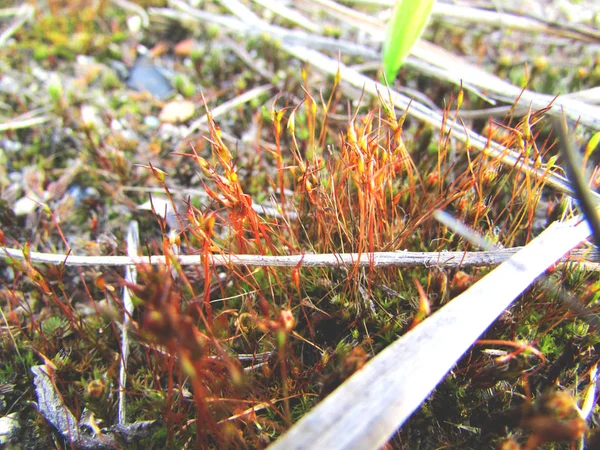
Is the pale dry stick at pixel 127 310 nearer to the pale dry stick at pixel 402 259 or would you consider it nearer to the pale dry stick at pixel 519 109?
the pale dry stick at pixel 402 259

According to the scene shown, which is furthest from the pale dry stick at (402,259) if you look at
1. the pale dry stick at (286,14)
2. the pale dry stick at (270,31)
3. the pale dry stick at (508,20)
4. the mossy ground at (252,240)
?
the pale dry stick at (286,14)

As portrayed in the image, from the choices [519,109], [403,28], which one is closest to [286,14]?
[403,28]

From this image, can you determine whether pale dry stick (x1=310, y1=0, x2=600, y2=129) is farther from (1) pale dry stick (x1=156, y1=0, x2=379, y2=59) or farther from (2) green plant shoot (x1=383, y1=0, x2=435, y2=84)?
(2) green plant shoot (x1=383, y1=0, x2=435, y2=84)

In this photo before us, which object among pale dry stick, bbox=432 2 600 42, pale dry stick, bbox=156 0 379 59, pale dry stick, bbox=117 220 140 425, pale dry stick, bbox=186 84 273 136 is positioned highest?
pale dry stick, bbox=432 2 600 42

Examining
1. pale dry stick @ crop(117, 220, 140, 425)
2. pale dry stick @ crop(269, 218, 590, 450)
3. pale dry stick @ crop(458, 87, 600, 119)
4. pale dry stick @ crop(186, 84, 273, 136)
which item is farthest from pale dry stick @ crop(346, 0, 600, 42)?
pale dry stick @ crop(117, 220, 140, 425)

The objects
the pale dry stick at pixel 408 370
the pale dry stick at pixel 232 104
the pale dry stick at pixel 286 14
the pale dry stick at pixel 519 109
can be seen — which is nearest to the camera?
the pale dry stick at pixel 408 370

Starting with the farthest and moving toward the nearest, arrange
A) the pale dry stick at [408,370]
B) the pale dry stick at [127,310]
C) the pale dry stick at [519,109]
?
the pale dry stick at [519,109], the pale dry stick at [127,310], the pale dry stick at [408,370]
